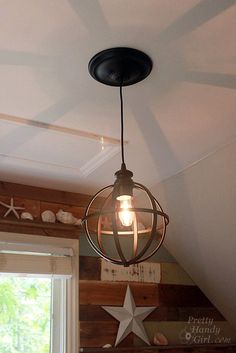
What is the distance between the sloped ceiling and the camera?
150cm

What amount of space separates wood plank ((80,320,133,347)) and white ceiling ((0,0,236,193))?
3.54ft

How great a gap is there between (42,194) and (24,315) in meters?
0.87

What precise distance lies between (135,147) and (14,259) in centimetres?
114

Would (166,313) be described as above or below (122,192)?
below

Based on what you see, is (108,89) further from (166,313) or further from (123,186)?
(166,313)

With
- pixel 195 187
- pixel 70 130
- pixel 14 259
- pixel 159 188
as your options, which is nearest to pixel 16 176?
pixel 14 259

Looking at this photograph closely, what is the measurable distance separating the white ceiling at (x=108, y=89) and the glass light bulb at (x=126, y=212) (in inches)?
23.4

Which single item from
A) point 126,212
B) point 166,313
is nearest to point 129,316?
point 166,313

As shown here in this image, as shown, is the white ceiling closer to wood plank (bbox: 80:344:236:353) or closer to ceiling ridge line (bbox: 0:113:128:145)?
ceiling ridge line (bbox: 0:113:128:145)

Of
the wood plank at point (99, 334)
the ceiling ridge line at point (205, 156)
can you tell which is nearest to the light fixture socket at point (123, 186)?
the ceiling ridge line at point (205, 156)

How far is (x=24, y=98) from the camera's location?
201 centimetres

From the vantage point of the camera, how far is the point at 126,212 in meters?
1.57

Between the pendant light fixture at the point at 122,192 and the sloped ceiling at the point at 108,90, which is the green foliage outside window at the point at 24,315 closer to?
the sloped ceiling at the point at 108,90

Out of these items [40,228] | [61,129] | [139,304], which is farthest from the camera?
[139,304]
